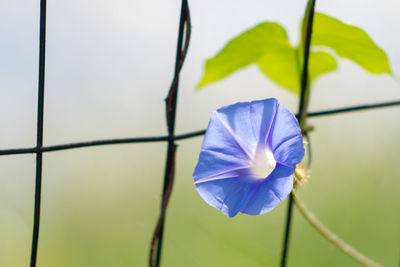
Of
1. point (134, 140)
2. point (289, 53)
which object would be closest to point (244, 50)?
point (289, 53)

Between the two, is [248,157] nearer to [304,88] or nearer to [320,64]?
[304,88]

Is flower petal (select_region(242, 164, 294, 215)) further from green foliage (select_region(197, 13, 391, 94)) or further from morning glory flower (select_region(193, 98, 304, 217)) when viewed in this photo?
green foliage (select_region(197, 13, 391, 94))

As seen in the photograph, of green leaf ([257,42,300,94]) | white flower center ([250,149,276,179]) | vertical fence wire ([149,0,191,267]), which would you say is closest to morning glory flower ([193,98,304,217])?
white flower center ([250,149,276,179])

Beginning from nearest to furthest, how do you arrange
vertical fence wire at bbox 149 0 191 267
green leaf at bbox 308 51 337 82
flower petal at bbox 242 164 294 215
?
flower petal at bbox 242 164 294 215 < vertical fence wire at bbox 149 0 191 267 < green leaf at bbox 308 51 337 82

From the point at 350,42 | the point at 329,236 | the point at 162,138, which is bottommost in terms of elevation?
the point at 329,236

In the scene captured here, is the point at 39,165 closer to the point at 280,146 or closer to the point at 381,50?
the point at 280,146

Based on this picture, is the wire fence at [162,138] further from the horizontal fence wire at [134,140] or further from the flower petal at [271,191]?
the flower petal at [271,191]

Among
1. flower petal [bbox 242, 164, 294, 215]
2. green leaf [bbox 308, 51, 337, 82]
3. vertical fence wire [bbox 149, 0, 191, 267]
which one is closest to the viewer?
flower petal [bbox 242, 164, 294, 215]
